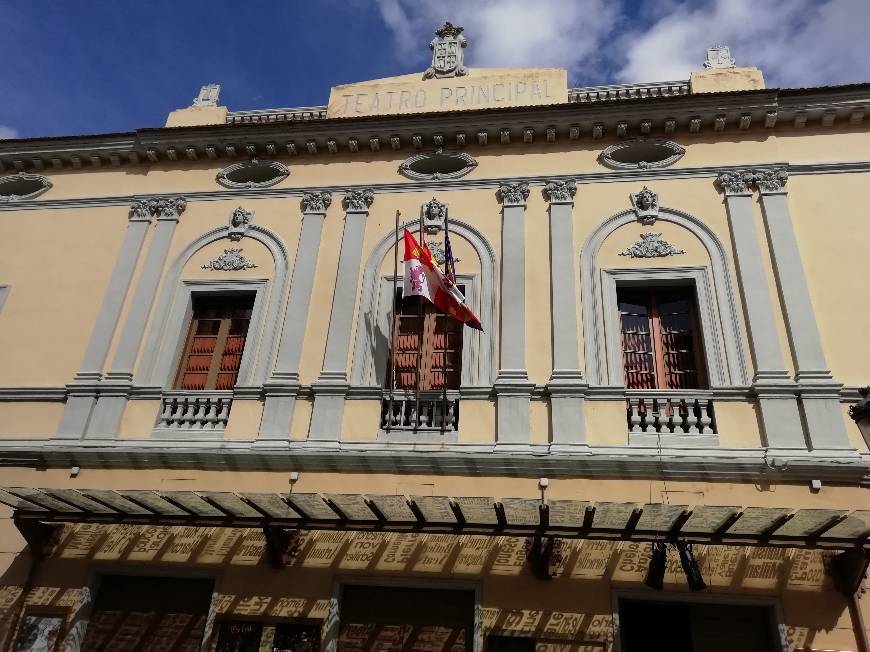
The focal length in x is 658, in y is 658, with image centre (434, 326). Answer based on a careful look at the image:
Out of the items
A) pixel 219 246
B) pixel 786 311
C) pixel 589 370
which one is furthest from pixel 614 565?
pixel 219 246

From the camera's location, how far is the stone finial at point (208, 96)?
1238 cm

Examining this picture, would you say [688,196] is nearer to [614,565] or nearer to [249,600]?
[614,565]

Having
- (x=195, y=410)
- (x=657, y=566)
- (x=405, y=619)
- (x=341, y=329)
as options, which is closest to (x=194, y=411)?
(x=195, y=410)

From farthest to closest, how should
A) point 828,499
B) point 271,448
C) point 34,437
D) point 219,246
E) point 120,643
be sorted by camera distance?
point 219,246, point 34,437, point 271,448, point 120,643, point 828,499

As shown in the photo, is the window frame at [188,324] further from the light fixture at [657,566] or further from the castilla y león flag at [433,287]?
the light fixture at [657,566]

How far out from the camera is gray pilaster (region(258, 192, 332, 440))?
865 cm

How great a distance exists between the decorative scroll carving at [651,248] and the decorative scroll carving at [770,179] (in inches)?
63.5

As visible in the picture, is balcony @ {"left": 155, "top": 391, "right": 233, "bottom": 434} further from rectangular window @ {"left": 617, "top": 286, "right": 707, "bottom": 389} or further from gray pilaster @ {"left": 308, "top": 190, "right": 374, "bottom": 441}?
rectangular window @ {"left": 617, "top": 286, "right": 707, "bottom": 389}

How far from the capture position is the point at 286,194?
1084cm

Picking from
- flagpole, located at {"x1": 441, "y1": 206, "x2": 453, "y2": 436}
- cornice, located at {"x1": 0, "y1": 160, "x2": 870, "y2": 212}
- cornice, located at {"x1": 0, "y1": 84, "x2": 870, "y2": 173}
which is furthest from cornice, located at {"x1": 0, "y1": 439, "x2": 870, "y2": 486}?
cornice, located at {"x1": 0, "y1": 84, "x2": 870, "y2": 173}

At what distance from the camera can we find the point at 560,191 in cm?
1002

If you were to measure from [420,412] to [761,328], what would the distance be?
4499 mm

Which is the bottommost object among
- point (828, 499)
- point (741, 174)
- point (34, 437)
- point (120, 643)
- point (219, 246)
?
point (120, 643)

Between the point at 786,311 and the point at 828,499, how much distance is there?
8.03 feet
